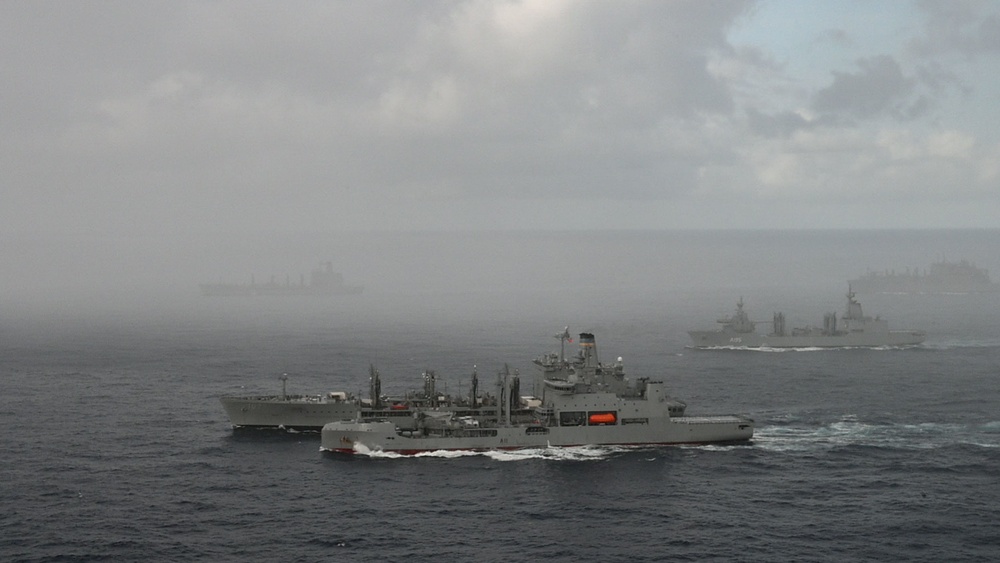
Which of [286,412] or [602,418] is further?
[286,412]

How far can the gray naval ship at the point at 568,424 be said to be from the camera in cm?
7488

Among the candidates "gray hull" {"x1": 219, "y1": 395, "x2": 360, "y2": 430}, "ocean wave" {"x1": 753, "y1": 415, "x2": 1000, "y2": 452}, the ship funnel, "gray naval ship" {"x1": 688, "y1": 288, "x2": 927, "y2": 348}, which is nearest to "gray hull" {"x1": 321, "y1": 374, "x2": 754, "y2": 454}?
Answer: the ship funnel

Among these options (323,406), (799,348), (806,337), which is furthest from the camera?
(806,337)

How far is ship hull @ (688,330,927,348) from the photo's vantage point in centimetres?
14412

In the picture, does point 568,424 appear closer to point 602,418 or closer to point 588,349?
point 602,418

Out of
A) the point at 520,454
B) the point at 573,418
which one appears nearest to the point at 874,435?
the point at 573,418

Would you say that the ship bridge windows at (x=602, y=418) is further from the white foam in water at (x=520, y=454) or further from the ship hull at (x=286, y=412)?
the ship hull at (x=286, y=412)

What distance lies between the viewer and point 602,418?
255 feet

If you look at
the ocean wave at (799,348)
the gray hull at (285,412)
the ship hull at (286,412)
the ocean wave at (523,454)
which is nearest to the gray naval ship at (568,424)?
the ocean wave at (523,454)

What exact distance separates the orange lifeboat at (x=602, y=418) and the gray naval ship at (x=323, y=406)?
8.97 meters

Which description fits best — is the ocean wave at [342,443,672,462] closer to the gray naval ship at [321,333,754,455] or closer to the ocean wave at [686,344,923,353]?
the gray naval ship at [321,333,754,455]

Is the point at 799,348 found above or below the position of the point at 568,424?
above

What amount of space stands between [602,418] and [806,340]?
78.2 m

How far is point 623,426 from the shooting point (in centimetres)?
7725
